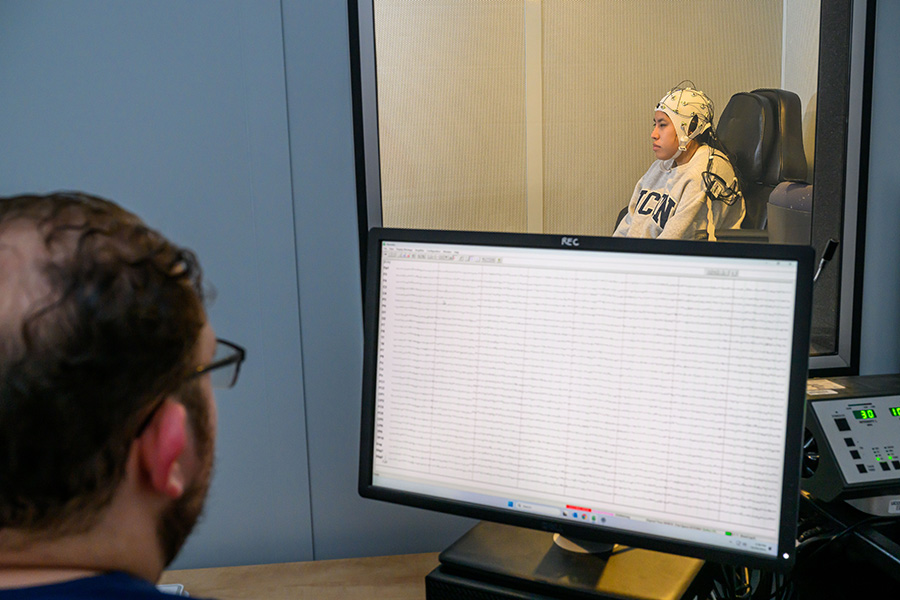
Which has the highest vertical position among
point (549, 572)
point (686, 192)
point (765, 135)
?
point (765, 135)

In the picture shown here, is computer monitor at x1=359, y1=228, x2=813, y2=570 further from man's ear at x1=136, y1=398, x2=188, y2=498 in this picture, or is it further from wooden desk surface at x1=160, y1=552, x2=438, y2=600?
man's ear at x1=136, y1=398, x2=188, y2=498

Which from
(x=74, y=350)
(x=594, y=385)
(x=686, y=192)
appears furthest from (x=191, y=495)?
(x=686, y=192)

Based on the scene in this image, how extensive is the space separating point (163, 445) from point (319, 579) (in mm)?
804

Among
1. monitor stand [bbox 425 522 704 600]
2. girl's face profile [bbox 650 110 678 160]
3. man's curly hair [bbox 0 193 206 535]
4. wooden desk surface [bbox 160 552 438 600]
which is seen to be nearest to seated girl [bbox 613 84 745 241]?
girl's face profile [bbox 650 110 678 160]

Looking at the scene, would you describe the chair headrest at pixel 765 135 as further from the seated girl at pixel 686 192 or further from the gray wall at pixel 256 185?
the gray wall at pixel 256 185

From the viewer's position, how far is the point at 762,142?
131 cm

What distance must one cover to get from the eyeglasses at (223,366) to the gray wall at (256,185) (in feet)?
2.22

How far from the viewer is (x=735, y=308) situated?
0.84 metres

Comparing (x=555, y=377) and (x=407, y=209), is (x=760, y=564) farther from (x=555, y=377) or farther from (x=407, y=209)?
(x=407, y=209)

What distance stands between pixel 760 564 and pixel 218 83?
1115 mm

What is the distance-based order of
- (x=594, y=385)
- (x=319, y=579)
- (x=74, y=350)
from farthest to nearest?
(x=319, y=579)
(x=594, y=385)
(x=74, y=350)

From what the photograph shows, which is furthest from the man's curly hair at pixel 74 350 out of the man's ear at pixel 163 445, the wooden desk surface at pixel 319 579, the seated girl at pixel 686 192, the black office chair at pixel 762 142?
the black office chair at pixel 762 142

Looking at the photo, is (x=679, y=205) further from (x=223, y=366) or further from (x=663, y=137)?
(x=223, y=366)

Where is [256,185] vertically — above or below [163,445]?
above
